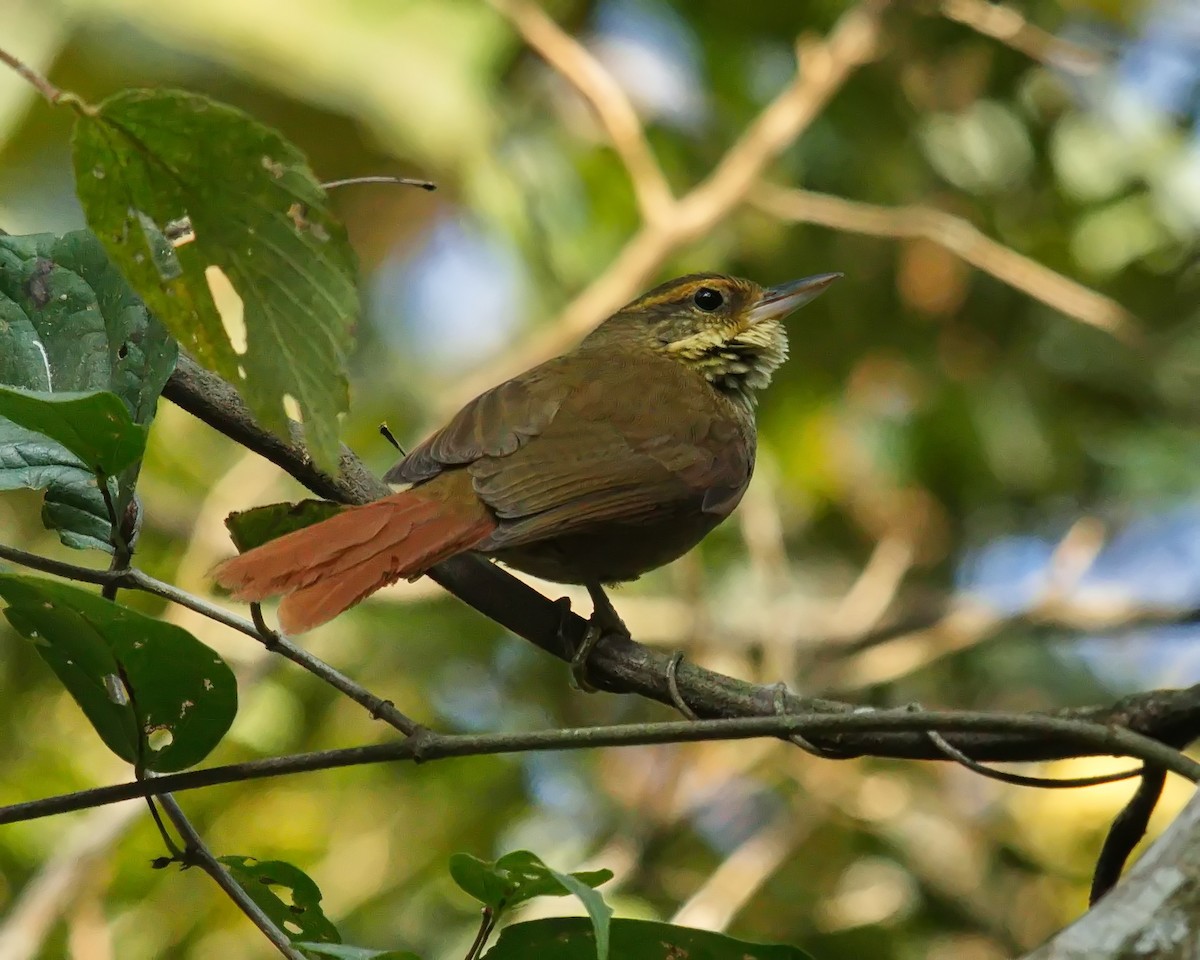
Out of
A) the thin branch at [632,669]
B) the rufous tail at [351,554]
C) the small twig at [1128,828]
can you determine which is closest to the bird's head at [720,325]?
the rufous tail at [351,554]

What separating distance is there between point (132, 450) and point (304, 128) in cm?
488

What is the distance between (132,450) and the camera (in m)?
1.62

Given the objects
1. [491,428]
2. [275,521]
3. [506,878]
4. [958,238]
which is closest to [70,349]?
[275,521]

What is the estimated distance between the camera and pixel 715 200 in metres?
4.92

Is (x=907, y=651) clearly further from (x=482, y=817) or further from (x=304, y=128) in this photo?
(x=304, y=128)

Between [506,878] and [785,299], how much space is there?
2704 mm

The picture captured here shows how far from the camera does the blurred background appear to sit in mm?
4570

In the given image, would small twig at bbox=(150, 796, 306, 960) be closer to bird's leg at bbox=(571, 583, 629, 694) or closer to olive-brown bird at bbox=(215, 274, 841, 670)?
olive-brown bird at bbox=(215, 274, 841, 670)

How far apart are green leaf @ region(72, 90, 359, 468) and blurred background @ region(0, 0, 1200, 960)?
2.49m

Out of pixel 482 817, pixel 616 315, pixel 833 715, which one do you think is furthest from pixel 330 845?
pixel 833 715

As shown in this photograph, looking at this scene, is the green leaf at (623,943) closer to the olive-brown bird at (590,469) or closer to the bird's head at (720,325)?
the olive-brown bird at (590,469)

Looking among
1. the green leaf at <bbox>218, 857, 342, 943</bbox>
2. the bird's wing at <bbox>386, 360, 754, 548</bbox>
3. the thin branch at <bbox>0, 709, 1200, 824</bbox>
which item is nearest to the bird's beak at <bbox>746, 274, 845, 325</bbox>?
the bird's wing at <bbox>386, 360, 754, 548</bbox>

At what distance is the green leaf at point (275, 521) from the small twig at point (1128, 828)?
111cm

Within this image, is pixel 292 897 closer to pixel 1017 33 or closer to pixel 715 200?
pixel 715 200
